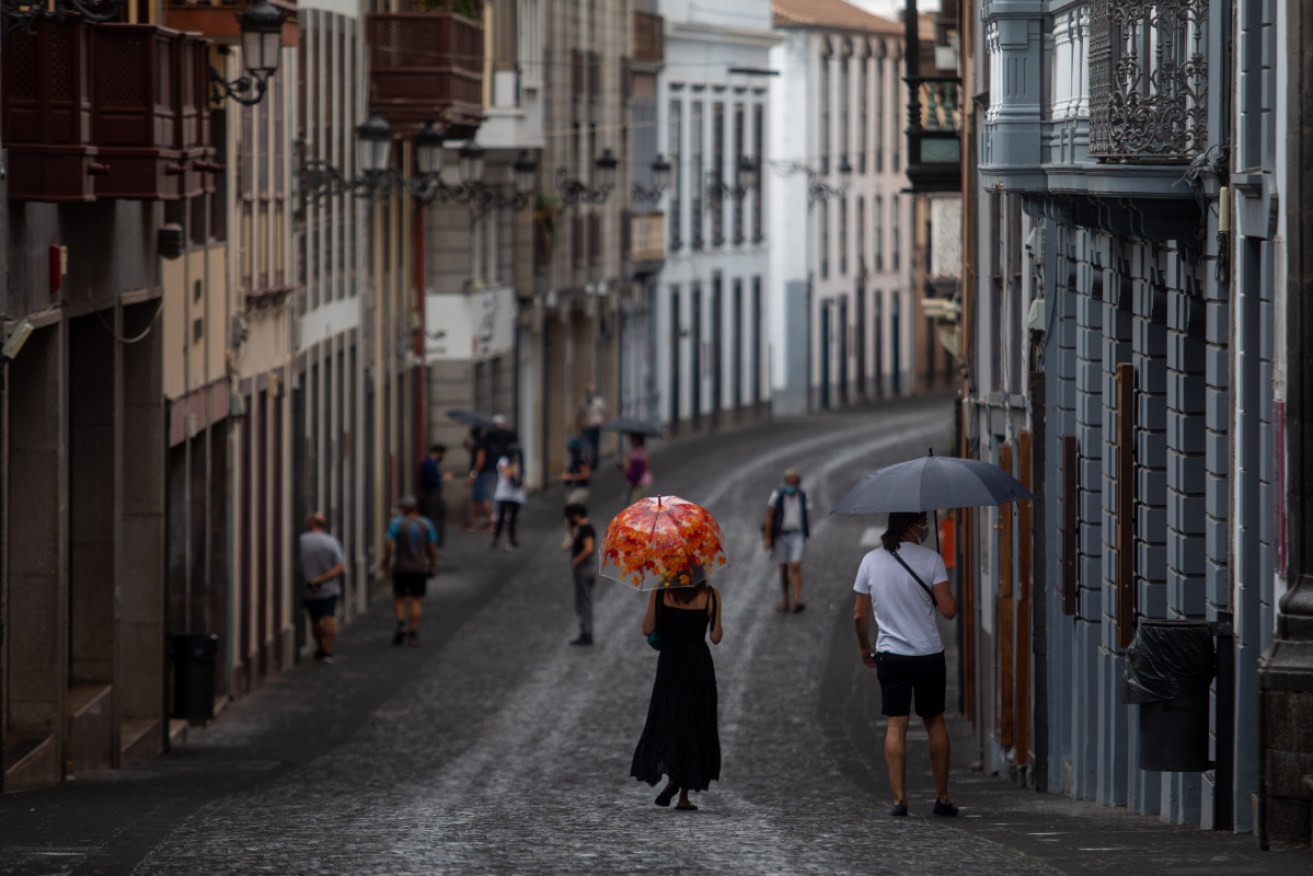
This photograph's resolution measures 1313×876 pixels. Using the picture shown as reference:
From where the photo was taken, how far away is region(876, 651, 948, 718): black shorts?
13.8m

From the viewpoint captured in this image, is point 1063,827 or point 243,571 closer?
point 1063,827

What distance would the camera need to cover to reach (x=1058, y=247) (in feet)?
62.7

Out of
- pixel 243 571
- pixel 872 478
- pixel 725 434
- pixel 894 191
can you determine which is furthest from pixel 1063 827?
pixel 894 191

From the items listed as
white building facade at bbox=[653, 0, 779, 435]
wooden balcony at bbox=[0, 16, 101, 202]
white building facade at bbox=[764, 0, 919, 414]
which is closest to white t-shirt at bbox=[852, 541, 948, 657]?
wooden balcony at bbox=[0, 16, 101, 202]

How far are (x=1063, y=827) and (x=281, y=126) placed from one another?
18.2 meters

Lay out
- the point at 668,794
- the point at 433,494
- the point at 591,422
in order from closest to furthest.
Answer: the point at 668,794 < the point at 433,494 < the point at 591,422

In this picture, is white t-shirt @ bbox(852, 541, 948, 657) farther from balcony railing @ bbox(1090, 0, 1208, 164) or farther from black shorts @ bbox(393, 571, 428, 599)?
black shorts @ bbox(393, 571, 428, 599)

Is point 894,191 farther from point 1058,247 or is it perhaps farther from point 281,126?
point 1058,247

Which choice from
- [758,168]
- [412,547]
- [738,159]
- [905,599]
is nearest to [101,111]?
[905,599]

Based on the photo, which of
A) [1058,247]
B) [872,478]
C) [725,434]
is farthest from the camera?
[725,434]

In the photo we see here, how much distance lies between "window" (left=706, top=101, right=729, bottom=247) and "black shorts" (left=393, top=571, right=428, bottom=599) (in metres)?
39.6

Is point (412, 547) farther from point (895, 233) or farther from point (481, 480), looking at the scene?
point (895, 233)

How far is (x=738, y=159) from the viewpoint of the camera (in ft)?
233

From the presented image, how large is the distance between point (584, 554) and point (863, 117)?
178 feet
